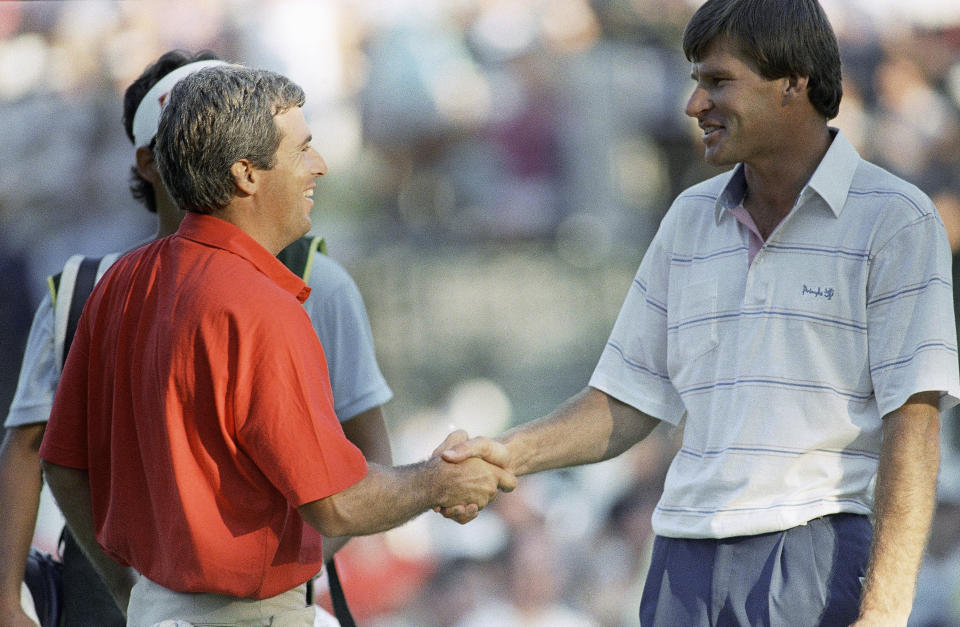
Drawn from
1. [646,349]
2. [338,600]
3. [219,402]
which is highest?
[219,402]

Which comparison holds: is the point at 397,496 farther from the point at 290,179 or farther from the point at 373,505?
the point at 290,179

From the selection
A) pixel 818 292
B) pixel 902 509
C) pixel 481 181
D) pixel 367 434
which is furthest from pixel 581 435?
pixel 481 181

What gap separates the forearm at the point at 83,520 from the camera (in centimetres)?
216

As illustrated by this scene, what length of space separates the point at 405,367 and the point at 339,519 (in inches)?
117

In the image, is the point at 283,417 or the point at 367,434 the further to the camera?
the point at 367,434

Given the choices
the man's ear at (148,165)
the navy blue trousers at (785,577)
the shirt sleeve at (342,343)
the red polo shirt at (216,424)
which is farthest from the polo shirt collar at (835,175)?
the man's ear at (148,165)

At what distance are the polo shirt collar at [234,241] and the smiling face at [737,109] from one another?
0.87m

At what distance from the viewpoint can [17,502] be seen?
8.36 feet

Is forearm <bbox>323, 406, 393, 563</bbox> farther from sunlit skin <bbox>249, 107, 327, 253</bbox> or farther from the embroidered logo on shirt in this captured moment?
the embroidered logo on shirt

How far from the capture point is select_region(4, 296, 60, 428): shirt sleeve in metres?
2.52

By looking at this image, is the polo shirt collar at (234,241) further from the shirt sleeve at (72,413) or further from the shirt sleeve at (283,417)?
the shirt sleeve at (72,413)

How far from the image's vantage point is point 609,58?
4.85 m

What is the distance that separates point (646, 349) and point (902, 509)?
2.16 feet

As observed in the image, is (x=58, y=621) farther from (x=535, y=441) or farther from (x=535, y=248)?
(x=535, y=248)
